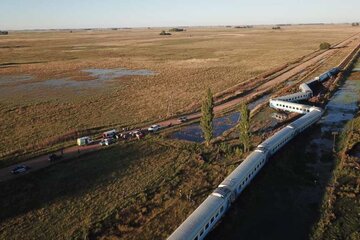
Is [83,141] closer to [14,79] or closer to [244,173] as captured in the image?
[244,173]

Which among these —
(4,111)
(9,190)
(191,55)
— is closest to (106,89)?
(4,111)

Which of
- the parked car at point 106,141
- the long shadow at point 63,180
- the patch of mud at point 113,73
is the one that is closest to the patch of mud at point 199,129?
the long shadow at point 63,180

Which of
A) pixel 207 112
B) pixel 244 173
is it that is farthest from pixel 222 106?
pixel 244 173

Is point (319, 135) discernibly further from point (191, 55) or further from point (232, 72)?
point (191, 55)

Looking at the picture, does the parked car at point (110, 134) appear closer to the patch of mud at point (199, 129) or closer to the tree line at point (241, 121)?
the patch of mud at point (199, 129)

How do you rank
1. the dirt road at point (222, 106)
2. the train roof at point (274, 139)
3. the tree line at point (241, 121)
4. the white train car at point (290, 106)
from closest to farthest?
the train roof at point (274, 139) < the tree line at point (241, 121) < the dirt road at point (222, 106) < the white train car at point (290, 106)

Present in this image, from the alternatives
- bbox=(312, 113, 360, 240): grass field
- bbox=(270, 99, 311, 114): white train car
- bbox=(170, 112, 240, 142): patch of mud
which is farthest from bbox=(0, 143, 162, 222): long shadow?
bbox=(270, 99, 311, 114): white train car

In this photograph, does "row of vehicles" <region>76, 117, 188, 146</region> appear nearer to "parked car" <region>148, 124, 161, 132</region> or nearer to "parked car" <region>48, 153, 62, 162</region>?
"parked car" <region>148, 124, 161, 132</region>
